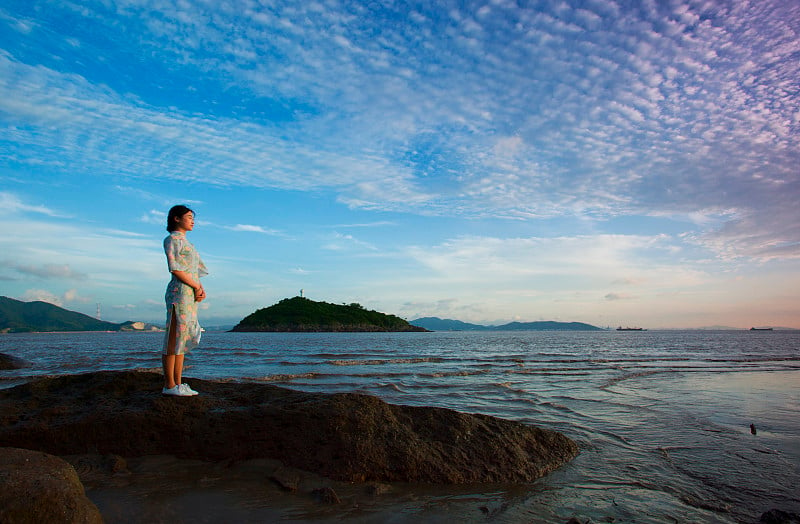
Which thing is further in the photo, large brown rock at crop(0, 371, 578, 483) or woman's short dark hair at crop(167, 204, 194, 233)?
woman's short dark hair at crop(167, 204, 194, 233)

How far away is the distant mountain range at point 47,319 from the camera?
128 m

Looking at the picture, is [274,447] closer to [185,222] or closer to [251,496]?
[251,496]

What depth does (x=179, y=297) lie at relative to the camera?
5.45 m

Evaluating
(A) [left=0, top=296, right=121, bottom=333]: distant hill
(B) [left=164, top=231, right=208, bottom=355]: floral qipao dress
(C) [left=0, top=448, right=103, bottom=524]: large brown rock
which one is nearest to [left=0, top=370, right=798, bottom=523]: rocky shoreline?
(C) [left=0, top=448, right=103, bottom=524]: large brown rock

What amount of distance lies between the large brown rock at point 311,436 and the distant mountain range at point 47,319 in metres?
149

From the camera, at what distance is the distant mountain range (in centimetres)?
12850

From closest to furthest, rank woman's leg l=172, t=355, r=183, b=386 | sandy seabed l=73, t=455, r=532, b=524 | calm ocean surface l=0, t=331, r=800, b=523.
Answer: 1. sandy seabed l=73, t=455, r=532, b=524
2. calm ocean surface l=0, t=331, r=800, b=523
3. woman's leg l=172, t=355, r=183, b=386

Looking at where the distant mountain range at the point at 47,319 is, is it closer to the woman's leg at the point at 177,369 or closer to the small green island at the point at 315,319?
the small green island at the point at 315,319

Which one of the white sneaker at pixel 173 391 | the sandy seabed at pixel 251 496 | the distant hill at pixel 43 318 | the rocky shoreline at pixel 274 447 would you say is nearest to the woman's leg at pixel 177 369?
the white sneaker at pixel 173 391

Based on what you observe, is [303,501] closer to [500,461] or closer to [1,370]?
[500,461]

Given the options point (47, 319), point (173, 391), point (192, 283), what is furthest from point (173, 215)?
point (47, 319)

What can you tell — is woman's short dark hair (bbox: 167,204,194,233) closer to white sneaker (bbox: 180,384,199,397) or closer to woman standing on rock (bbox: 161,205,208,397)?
woman standing on rock (bbox: 161,205,208,397)

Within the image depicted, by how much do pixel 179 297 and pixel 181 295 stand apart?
3 cm

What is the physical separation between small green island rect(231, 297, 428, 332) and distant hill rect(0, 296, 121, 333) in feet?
152
